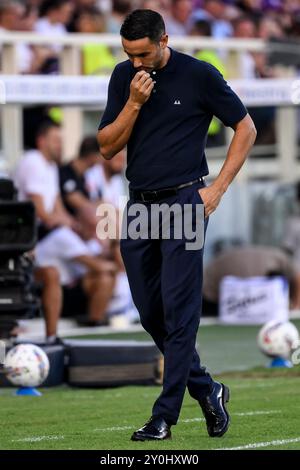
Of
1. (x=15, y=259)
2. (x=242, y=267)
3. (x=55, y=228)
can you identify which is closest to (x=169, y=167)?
(x=15, y=259)

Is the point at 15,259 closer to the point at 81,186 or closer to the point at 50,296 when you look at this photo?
the point at 50,296

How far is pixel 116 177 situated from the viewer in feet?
55.0

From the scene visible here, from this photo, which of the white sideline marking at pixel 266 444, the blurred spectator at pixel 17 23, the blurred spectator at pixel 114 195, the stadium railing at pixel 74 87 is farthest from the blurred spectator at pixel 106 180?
the white sideline marking at pixel 266 444

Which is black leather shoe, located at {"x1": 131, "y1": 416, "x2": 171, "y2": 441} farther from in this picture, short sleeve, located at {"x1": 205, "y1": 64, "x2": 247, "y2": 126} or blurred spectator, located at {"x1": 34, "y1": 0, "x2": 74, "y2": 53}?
blurred spectator, located at {"x1": 34, "y1": 0, "x2": 74, "y2": 53}

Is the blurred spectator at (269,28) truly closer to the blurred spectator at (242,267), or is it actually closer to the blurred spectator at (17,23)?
the blurred spectator at (242,267)

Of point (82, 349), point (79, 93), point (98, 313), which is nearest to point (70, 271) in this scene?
point (98, 313)

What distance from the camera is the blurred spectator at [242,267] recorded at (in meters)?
18.0

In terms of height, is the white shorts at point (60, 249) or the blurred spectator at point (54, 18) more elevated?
the blurred spectator at point (54, 18)

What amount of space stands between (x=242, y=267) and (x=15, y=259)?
5.95 meters

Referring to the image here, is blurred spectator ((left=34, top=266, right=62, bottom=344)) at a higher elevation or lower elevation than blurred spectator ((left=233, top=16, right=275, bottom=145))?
lower

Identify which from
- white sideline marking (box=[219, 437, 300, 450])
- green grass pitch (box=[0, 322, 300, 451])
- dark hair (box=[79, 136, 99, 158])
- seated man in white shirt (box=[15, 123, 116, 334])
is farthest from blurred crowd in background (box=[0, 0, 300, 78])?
white sideline marking (box=[219, 437, 300, 450])

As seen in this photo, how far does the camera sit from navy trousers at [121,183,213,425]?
289 inches

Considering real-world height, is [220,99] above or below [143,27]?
below

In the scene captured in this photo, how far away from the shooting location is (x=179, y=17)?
64.7ft
